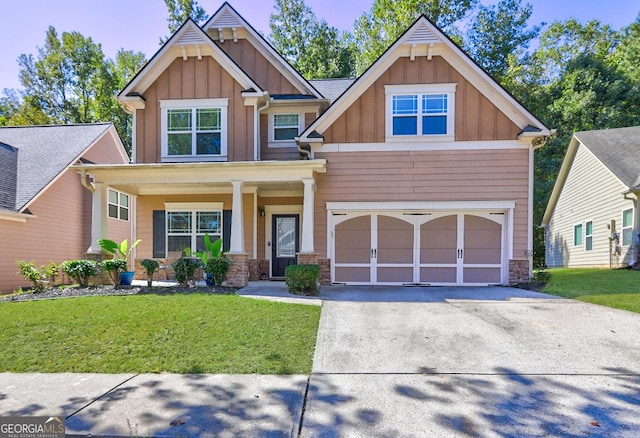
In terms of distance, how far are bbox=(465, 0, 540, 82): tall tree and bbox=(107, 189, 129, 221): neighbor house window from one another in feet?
73.1

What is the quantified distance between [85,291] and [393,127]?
29.7ft

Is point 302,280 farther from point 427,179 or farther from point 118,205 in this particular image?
point 118,205

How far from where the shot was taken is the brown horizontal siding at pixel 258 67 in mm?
12375

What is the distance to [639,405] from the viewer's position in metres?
3.27

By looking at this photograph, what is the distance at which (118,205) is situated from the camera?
16.2m

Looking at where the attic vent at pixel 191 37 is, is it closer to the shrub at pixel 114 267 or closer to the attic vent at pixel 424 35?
the attic vent at pixel 424 35

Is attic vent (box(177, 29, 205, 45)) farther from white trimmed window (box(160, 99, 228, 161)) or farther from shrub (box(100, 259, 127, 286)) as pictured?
shrub (box(100, 259, 127, 286))

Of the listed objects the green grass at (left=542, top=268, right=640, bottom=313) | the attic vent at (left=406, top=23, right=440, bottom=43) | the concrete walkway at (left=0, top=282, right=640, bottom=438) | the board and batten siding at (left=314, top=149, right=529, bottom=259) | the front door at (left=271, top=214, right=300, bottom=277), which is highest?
the attic vent at (left=406, top=23, right=440, bottom=43)

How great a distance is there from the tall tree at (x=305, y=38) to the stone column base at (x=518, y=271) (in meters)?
20.0

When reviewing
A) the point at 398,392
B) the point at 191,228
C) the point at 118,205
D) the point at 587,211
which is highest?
the point at 118,205

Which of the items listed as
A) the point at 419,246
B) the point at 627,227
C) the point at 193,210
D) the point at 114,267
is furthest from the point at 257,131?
the point at 627,227

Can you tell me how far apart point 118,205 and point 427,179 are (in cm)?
1347

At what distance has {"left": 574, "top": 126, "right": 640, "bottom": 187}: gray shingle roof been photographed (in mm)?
13664

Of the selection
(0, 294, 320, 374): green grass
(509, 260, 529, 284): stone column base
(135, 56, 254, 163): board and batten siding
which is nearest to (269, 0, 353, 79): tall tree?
(135, 56, 254, 163): board and batten siding
